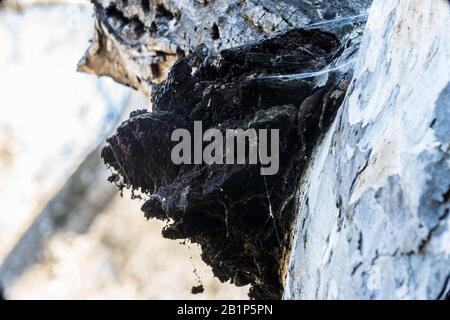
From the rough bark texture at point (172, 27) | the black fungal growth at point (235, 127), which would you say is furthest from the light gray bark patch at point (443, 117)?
the rough bark texture at point (172, 27)

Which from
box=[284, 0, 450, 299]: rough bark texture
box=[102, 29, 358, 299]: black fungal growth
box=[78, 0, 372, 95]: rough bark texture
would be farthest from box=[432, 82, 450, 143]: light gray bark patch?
box=[78, 0, 372, 95]: rough bark texture

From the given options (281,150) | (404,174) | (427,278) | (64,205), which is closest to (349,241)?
(404,174)

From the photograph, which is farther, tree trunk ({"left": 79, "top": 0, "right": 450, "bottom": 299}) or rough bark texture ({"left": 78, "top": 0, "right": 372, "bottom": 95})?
rough bark texture ({"left": 78, "top": 0, "right": 372, "bottom": 95})

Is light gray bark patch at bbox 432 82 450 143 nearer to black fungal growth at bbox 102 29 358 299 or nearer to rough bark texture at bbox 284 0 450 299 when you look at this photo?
rough bark texture at bbox 284 0 450 299

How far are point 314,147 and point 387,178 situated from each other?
2.30ft

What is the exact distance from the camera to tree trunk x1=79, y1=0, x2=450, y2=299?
119 centimetres

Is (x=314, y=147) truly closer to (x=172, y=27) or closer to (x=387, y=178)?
(x=387, y=178)

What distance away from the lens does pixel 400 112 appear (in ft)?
4.54

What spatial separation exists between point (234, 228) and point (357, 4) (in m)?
1.30

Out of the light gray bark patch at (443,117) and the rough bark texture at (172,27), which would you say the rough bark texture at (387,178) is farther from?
the rough bark texture at (172,27)

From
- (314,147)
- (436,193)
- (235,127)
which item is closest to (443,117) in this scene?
(436,193)

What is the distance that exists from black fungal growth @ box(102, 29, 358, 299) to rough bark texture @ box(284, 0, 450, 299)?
141 mm

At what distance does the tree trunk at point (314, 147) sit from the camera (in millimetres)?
1192
